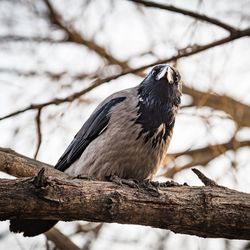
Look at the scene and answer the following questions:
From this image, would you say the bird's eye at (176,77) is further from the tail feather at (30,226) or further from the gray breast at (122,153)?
the tail feather at (30,226)

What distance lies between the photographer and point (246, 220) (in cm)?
289

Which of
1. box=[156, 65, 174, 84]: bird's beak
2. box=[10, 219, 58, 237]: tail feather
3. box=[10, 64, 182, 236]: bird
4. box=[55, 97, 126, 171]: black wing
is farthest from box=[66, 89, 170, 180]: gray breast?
box=[10, 219, 58, 237]: tail feather

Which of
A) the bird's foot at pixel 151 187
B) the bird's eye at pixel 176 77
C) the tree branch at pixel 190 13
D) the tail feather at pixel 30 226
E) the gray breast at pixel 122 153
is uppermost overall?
the tree branch at pixel 190 13

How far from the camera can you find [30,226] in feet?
11.0

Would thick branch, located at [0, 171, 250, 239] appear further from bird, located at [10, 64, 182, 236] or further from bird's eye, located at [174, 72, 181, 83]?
bird's eye, located at [174, 72, 181, 83]

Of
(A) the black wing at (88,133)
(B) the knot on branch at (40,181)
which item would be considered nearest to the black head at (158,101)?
(A) the black wing at (88,133)

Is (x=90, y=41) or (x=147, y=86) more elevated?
(x=90, y=41)

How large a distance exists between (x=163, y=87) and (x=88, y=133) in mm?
636

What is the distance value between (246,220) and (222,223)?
12cm

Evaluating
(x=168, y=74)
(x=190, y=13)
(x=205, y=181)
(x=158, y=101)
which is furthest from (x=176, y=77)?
(x=205, y=181)

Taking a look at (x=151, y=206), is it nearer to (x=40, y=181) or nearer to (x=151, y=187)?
(x=151, y=187)

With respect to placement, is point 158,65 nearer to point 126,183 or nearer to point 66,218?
Result: point 126,183

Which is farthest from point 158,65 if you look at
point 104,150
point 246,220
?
point 246,220

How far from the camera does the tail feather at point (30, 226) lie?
3.21 m
